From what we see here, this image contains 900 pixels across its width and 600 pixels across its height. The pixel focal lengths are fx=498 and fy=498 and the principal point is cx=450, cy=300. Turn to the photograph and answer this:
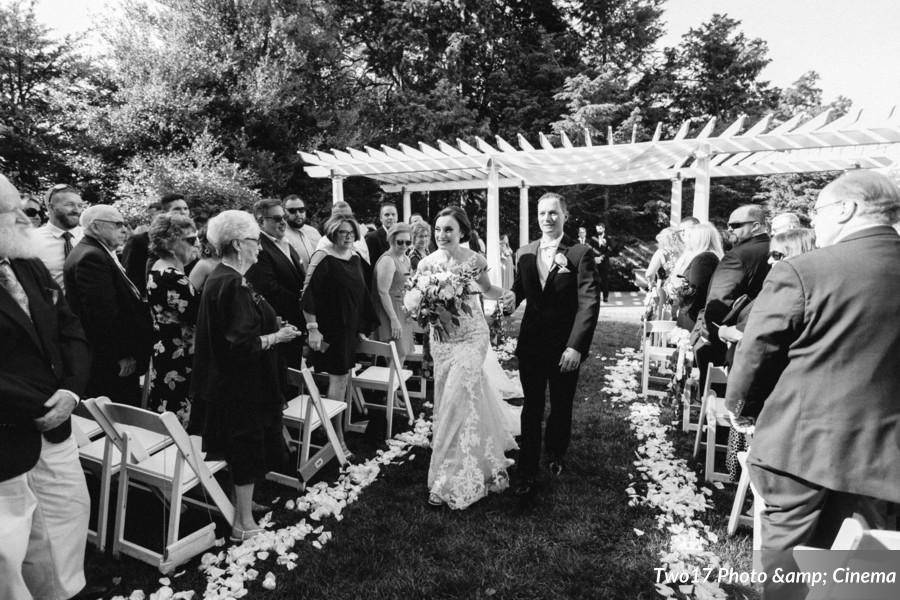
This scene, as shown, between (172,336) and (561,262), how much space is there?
315 centimetres

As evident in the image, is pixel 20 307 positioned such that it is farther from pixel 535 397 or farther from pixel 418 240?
pixel 418 240

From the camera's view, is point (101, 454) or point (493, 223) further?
point (493, 223)

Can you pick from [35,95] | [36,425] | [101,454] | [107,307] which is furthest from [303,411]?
[35,95]

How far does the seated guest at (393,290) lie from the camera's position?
5.45m

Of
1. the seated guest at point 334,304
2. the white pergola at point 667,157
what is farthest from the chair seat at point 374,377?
the white pergola at point 667,157

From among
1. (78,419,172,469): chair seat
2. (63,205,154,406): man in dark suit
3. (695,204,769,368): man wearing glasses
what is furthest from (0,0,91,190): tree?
(695,204,769,368): man wearing glasses

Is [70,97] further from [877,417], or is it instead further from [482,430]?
[877,417]

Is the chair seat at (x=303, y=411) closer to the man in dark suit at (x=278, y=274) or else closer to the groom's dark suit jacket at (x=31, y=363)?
the man in dark suit at (x=278, y=274)

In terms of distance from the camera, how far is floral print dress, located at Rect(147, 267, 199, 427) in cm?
393

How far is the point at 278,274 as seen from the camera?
5.00m

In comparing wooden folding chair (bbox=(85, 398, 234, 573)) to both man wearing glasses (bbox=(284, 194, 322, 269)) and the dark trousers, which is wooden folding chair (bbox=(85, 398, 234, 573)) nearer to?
the dark trousers

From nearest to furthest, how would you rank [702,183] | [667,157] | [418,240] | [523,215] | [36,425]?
[36,425] < [418,240] < [702,183] < [667,157] < [523,215]

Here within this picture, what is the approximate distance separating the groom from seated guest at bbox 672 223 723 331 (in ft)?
5.54

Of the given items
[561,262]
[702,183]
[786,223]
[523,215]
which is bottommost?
[561,262]
